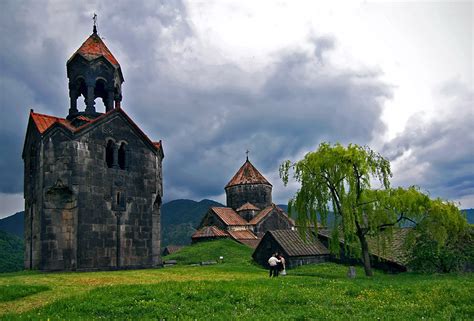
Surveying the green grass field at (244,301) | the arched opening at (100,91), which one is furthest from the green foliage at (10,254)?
the green grass field at (244,301)

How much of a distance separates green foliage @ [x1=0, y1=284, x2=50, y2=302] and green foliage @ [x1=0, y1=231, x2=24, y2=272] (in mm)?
29971

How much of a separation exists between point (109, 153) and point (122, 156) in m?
0.90

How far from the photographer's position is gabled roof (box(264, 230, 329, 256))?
109ft

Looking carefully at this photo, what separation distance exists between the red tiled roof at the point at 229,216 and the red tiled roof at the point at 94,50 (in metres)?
27.9

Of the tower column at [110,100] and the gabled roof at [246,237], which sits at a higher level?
the tower column at [110,100]

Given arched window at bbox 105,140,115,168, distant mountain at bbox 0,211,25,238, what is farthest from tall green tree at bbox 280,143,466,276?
distant mountain at bbox 0,211,25,238

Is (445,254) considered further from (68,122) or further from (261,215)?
(261,215)

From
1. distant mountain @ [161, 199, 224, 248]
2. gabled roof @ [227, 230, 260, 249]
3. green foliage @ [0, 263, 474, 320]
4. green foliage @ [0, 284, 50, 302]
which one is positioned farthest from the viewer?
distant mountain @ [161, 199, 224, 248]

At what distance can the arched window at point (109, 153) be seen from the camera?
27797 millimetres

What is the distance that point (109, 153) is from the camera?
2812 centimetres

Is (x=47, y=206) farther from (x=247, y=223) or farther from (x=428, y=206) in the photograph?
(x=247, y=223)

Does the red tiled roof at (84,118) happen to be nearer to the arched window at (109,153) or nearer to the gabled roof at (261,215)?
the arched window at (109,153)

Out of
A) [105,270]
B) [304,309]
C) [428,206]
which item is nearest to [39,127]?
[105,270]

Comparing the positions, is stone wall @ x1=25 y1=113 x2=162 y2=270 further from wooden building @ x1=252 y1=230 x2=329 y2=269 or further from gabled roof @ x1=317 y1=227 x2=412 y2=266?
gabled roof @ x1=317 y1=227 x2=412 y2=266
